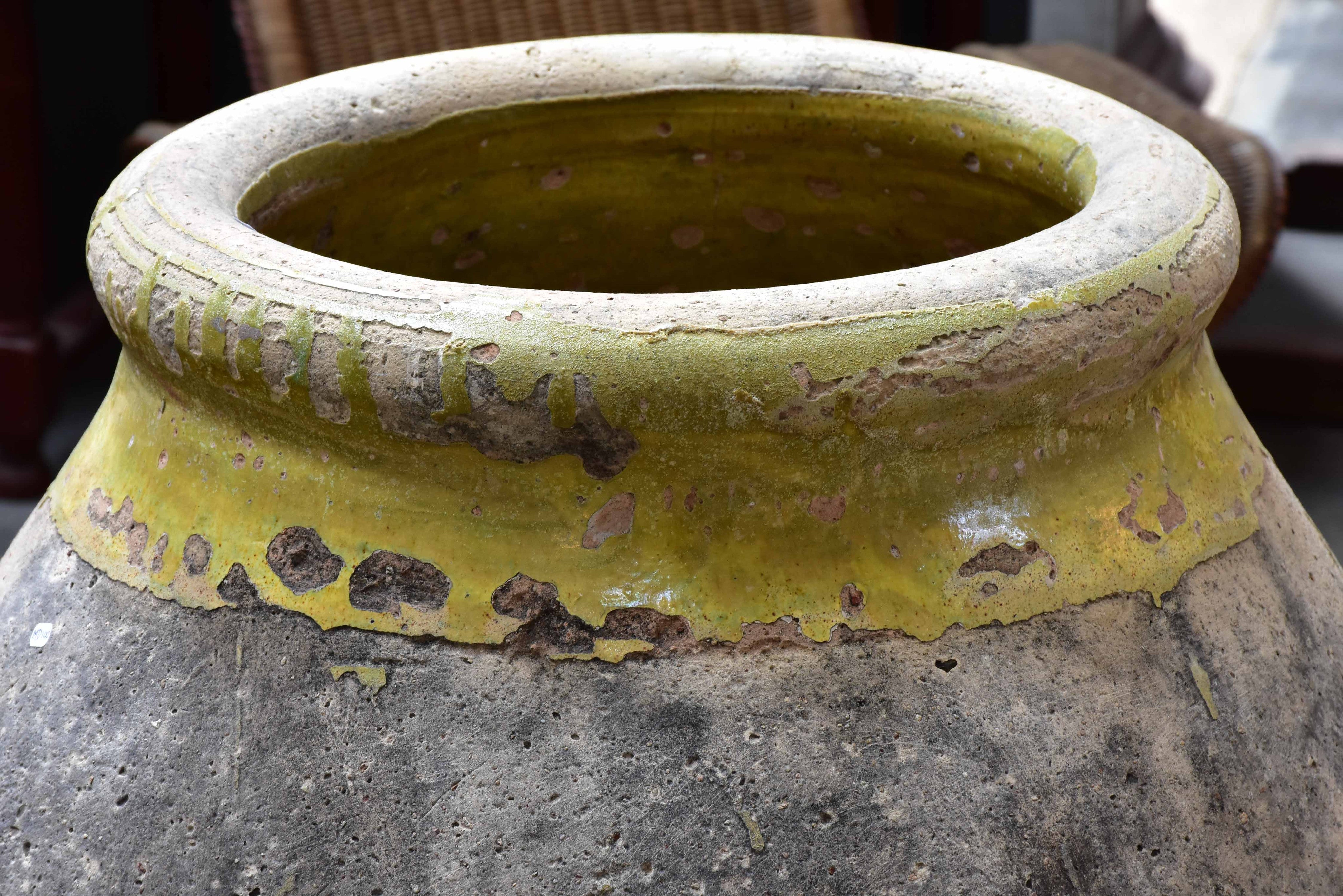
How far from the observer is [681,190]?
1.28 m

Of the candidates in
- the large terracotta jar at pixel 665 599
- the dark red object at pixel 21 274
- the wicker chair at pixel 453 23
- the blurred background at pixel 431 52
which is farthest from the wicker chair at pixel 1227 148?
the dark red object at pixel 21 274

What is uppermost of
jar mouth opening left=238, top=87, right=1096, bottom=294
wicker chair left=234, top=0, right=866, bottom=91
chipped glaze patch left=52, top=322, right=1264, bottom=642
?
chipped glaze patch left=52, top=322, right=1264, bottom=642

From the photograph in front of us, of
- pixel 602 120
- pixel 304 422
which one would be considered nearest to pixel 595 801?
pixel 304 422

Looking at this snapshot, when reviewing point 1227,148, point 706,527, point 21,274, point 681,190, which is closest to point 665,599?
point 706,527

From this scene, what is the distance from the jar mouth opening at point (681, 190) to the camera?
108 centimetres

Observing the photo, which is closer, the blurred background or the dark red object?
the blurred background

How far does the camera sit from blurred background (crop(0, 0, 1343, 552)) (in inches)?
80.7

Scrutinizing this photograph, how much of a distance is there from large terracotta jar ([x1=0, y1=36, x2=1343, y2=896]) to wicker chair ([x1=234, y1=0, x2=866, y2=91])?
4.03 ft

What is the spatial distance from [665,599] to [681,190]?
657 mm

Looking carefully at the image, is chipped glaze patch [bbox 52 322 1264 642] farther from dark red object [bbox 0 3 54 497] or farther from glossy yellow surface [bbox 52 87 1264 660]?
dark red object [bbox 0 3 54 497]

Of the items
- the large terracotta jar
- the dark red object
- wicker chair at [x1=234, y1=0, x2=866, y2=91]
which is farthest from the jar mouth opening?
the dark red object

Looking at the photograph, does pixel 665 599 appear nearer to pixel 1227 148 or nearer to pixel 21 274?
pixel 1227 148

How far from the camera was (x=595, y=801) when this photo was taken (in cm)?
68

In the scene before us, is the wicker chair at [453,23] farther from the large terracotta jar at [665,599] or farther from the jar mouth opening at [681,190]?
the large terracotta jar at [665,599]
